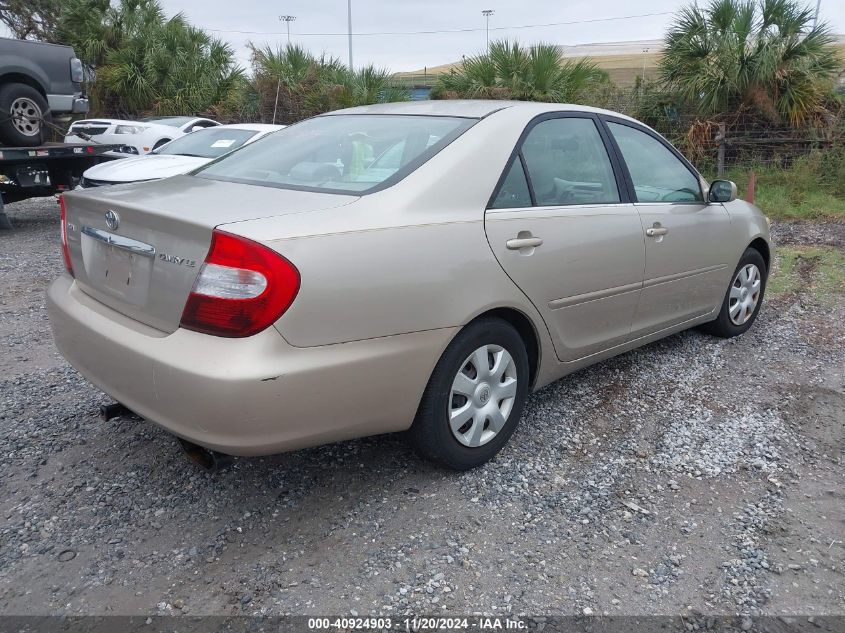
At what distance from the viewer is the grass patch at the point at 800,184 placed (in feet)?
36.0

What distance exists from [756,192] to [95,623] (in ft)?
39.1

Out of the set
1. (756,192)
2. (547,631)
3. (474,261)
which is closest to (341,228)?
(474,261)

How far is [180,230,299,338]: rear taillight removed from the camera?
2318mm

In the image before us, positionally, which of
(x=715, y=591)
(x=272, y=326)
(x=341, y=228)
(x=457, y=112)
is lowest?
(x=715, y=591)

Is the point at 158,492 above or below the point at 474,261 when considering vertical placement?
below

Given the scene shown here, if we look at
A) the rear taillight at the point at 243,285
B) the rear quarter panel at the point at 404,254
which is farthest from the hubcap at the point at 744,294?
the rear taillight at the point at 243,285

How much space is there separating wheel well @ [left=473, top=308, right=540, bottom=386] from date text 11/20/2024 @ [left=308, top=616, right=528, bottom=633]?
3.80ft

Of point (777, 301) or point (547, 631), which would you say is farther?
point (777, 301)

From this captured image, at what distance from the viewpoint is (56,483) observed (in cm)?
303

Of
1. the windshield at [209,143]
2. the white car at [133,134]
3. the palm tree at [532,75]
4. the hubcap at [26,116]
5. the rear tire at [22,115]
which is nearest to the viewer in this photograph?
the rear tire at [22,115]

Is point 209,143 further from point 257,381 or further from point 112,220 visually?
point 257,381

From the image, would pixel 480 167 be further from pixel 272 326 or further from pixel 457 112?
pixel 272 326

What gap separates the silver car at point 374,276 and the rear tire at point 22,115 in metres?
6.70

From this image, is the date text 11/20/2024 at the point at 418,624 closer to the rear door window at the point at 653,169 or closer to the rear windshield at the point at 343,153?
the rear windshield at the point at 343,153
